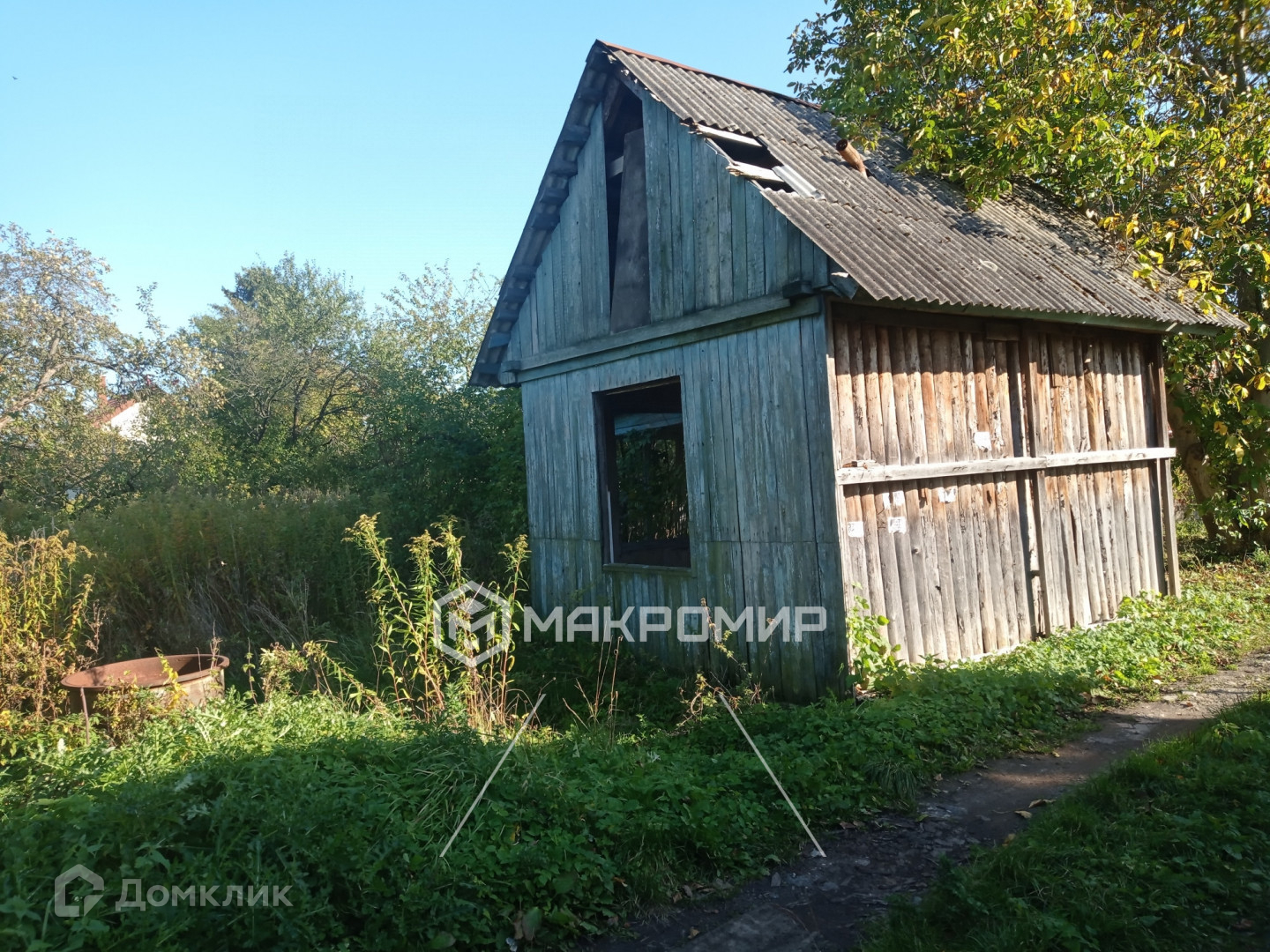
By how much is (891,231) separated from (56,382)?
67.5 feet

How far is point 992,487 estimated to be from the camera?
8.55 m

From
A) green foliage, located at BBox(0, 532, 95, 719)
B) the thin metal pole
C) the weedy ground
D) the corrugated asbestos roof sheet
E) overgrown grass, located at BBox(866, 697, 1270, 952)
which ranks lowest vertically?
overgrown grass, located at BBox(866, 697, 1270, 952)

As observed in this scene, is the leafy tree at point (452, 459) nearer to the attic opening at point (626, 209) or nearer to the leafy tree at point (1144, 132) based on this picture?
the attic opening at point (626, 209)

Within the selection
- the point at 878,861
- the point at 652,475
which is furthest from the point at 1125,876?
the point at 652,475

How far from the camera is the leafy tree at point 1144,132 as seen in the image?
11.0m

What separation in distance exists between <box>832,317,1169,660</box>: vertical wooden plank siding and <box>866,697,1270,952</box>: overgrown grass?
2.75 meters

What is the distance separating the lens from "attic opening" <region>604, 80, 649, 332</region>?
29.4 feet

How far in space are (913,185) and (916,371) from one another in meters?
3.41

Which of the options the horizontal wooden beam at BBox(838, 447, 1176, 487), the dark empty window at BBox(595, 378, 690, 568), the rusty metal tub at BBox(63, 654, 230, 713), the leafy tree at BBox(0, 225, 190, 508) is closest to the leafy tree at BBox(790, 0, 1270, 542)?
the horizontal wooden beam at BBox(838, 447, 1176, 487)

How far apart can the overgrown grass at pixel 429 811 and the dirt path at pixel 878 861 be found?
17cm

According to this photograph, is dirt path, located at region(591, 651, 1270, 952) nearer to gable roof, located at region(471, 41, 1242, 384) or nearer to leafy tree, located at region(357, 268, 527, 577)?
gable roof, located at region(471, 41, 1242, 384)

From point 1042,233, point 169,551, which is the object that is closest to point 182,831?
point 169,551

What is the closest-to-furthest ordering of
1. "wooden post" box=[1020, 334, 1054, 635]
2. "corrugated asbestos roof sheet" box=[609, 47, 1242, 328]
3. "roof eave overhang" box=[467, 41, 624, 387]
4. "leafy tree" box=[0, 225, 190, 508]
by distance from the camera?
"corrugated asbestos roof sheet" box=[609, 47, 1242, 328]
"wooden post" box=[1020, 334, 1054, 635]
"roof eave overhang" box=[467, 41, 624, 387]
"leafy tree" box=[0, 225, 190, 508]

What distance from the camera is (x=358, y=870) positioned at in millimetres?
A: 3646
